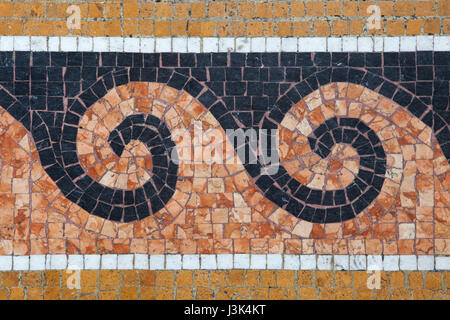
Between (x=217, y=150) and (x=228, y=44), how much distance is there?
1209 millimetres

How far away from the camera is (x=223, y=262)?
4852mm

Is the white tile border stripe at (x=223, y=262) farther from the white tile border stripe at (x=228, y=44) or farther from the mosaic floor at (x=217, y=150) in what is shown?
the white tile border stripe at (x=228, y=44)

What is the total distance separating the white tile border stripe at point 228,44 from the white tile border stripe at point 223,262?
2334mm

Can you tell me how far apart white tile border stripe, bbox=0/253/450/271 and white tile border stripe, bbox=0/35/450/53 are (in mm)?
2334

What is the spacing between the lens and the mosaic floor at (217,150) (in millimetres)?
4844

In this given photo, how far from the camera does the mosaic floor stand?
4.84m

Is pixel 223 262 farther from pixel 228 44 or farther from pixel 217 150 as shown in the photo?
pixel 228 44

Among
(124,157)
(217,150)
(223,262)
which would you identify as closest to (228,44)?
(217,150)

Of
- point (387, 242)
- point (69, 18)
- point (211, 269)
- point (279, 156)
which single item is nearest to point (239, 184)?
point (279, 156)

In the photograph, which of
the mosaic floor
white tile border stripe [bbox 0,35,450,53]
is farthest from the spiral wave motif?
white tile border stripe [bbox 0,35,450,53]

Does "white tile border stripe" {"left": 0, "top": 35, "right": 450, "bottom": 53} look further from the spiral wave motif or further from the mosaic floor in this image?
the spiral wave motif

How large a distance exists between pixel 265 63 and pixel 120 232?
8.26 feet

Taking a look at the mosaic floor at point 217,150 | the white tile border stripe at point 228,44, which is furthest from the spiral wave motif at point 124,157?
the white tile border stripe at point 228,44

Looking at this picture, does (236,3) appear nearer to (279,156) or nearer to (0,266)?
(279,156)
